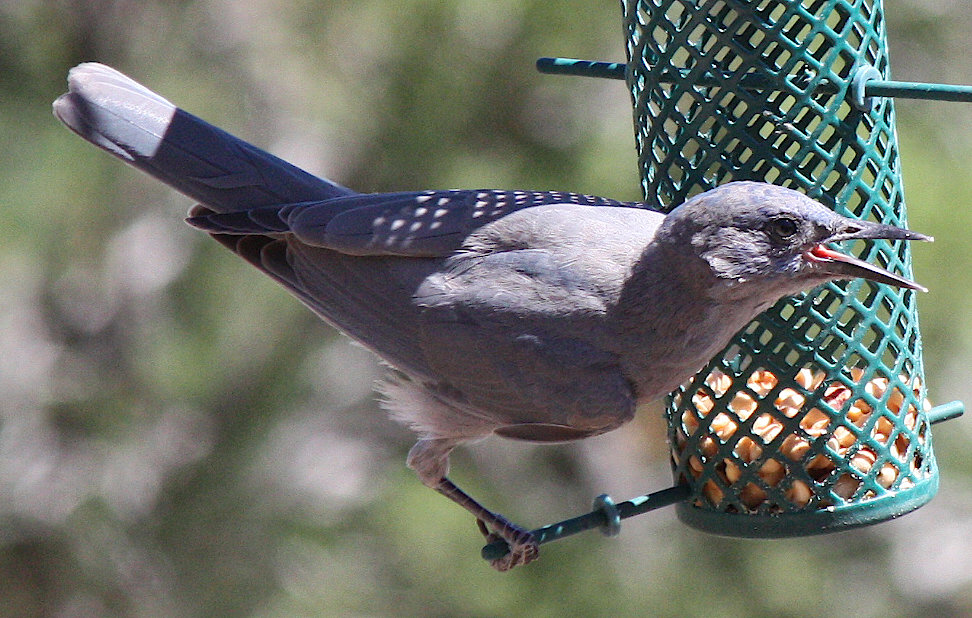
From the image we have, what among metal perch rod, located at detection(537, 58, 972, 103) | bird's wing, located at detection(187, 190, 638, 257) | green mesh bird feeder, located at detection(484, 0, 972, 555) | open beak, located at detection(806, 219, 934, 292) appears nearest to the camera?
open beak, located at detection(806, 219, 934, 292)

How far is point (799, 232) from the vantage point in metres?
2.21

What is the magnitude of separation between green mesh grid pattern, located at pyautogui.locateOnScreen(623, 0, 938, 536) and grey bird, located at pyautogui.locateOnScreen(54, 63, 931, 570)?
219 millimetres

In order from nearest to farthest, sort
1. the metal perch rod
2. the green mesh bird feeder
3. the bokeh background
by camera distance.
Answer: the metal perch rod, the green mesh bird feeder, the bokeh background

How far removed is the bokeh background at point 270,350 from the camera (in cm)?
438

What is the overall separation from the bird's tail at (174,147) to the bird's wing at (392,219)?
88 mm

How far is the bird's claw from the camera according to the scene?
8.93ft

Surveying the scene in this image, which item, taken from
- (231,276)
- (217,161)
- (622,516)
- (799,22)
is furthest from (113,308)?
(799,22)

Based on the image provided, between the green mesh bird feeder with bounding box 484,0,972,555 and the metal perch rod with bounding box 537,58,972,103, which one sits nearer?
the metal perch rod with bounding box 537,58,972,103

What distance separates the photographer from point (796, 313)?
2.54m

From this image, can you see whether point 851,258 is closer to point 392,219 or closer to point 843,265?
point 843,265

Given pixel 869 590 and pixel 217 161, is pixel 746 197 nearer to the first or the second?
pixel 217 161

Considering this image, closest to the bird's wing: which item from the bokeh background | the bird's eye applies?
the bird's eye

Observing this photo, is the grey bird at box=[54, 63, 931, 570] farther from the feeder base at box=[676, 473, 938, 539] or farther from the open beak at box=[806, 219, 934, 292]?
the feeder base at box=[676, 473, 938, 539]

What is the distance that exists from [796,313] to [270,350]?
2675mm
